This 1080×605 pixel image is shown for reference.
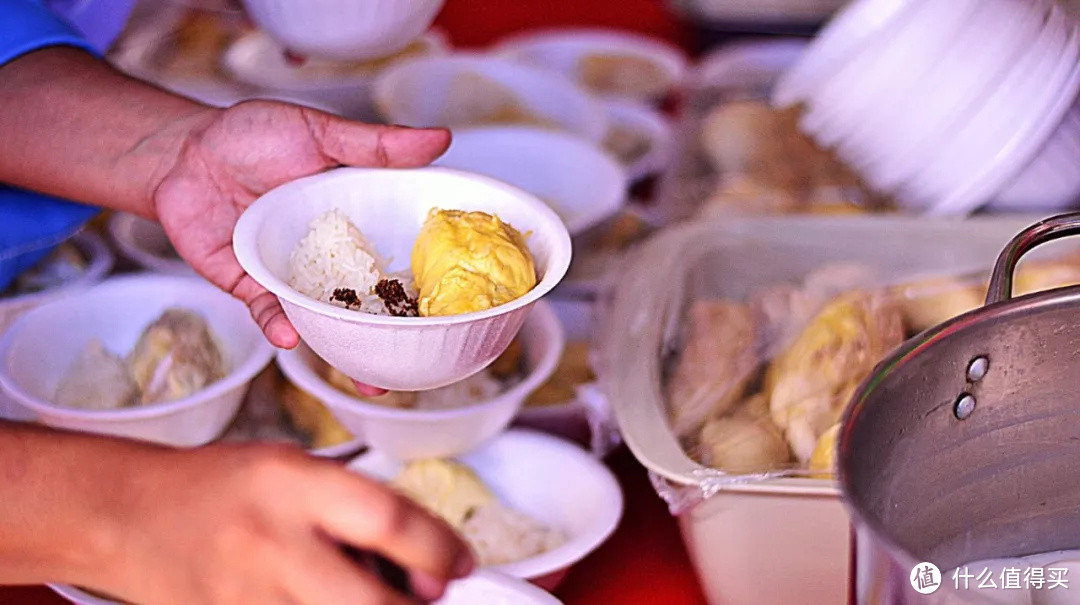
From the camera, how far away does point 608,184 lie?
1819 mm

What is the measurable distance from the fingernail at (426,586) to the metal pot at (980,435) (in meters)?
0.30

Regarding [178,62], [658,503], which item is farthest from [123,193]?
[178,62]

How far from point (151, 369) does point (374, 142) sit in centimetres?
51

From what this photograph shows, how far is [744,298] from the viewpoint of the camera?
1.54 meters

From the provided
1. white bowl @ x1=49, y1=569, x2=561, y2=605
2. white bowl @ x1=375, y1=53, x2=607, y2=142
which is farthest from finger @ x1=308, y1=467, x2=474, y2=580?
white bowl @ x1=375, y1=53, x2=607, y2=142

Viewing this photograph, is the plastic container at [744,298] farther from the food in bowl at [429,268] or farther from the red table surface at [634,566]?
the food in bowl at [429,268]

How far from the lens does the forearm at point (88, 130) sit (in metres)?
1.29

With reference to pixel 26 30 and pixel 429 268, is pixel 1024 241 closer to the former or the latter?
pixel 429 268

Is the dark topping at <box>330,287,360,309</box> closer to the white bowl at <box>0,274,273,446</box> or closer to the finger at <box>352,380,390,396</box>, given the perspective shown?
the finger at <box>352,380,390,396</box>

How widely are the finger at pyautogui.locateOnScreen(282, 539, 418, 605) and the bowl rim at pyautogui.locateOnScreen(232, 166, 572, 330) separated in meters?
0.27

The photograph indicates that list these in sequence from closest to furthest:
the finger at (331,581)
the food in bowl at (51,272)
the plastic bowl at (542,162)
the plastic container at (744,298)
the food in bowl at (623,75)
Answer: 1. the finger at (331,581)
2. the plastic container at (744,298)
3. the food in bowl at (51,272)
4. the plastic bowl at (542,162)
5. the food in bowl at (623,75)

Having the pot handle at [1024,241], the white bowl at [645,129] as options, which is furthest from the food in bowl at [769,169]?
the pot handle at [1024,241]

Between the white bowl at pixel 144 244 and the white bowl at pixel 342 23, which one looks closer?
the white bowl at pixel 342 23

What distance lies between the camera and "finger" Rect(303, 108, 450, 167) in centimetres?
112
